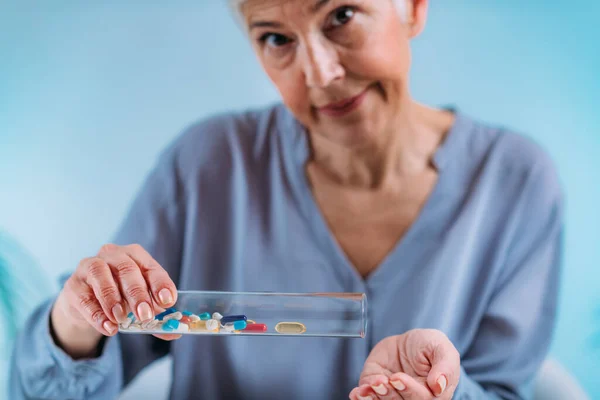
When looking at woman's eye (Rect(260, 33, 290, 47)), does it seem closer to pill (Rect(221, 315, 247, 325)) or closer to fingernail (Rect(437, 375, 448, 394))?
pill (Rect(221, 315, 247, 325))

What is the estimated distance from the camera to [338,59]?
1.16 meters

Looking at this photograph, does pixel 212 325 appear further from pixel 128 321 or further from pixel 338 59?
pixel 338 59

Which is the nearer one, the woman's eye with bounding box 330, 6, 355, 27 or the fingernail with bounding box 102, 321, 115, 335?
the fingernail with bounding box 102, 321, 115, 335

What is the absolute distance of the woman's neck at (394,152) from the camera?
→ 1235 mm

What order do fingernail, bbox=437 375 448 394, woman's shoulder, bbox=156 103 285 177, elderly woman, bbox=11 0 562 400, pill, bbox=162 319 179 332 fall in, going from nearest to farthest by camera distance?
fingernail, bbox=437 375 448 394, pill, bbox=162 319 179 332, elderly woman, bbox=11 0 562 400, woman's shoulder, bbox=156 103 285 177

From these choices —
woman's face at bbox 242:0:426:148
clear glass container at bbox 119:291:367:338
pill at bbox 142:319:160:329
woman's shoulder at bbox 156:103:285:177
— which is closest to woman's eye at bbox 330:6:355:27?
woman's face at bbox 242:0:426:148

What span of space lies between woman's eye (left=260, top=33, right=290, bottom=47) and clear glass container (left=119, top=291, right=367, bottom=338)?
42cm

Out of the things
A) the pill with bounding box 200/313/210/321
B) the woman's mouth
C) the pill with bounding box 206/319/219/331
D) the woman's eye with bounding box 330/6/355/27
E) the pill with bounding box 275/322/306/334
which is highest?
the woman's eye with bounding box 330/6/355/27

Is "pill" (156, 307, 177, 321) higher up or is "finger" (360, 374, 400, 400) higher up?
"pill" (156, 307, 177, 321)

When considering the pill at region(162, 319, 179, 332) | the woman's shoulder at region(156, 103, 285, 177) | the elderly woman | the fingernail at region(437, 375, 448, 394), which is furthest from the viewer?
the woman's shoulder at region(156, 103, 285, 177)

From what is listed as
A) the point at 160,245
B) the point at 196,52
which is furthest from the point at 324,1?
the point at 160,245

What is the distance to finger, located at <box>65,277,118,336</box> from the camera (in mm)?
1034

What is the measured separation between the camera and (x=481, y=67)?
4.01 feet

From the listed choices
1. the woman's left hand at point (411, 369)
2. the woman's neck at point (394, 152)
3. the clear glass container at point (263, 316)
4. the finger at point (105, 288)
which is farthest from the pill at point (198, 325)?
the woman's neck at point (394, 152)
